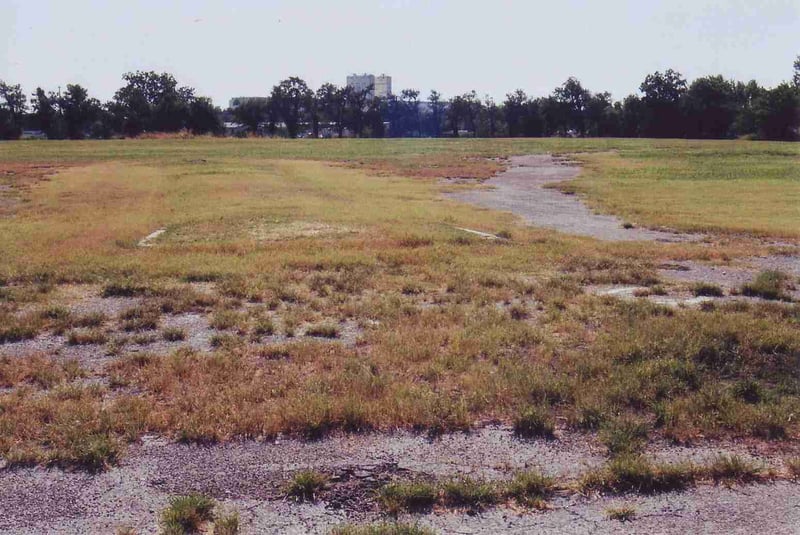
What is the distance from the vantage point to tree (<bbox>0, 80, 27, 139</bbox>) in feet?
273

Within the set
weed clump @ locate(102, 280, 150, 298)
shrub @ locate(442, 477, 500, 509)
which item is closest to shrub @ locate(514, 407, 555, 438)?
shrub @ locate(442, 477, 500, 509)

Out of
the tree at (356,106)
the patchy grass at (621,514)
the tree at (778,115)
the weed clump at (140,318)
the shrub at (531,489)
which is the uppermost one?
the tree at (356,106)

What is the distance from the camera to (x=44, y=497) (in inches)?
164

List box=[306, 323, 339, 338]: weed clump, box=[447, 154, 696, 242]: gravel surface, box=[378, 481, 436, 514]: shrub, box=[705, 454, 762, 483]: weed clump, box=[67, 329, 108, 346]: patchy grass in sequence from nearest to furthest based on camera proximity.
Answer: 1. box=[378, 481, 436, 514]: shrub
2. box=[705, 454, 762, 483]: weed clump
3. box=[67, 329, 108, 346]: patchy grass
4. box=[306, 323, 339, 338]: weed clump
5. box=[447, 154, 696, 242]: gravel surface

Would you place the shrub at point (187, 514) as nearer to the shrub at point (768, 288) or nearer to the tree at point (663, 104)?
the shrub at point (768, 288)

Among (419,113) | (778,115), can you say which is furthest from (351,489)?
(419,113)

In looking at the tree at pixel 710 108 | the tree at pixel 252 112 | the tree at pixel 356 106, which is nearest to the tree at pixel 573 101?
the tree at pixel 710 108

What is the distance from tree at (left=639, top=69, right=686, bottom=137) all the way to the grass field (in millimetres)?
77101

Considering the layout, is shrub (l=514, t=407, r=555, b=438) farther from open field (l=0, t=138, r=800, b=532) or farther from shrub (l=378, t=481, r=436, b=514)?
shrub (l=378, t=481, r=436, b=514)

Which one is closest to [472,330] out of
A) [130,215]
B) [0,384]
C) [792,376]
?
[792,376]

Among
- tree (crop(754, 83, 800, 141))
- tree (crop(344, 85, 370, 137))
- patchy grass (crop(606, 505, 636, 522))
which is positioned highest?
tree (crop(344, 85, 370, 137))

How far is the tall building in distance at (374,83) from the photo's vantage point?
11111cm

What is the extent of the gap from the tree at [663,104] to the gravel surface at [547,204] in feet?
186

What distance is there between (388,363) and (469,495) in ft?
8.10
